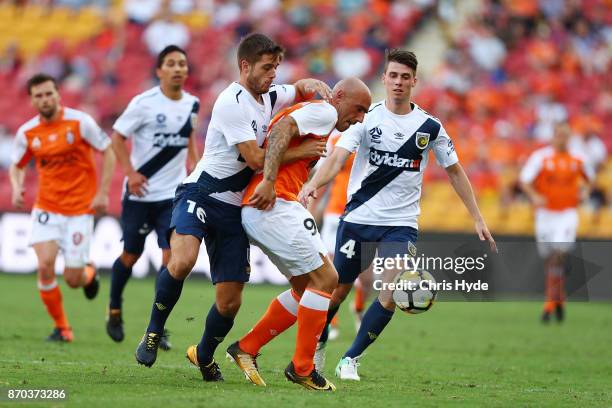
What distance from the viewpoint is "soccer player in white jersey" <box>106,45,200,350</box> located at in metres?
11.1

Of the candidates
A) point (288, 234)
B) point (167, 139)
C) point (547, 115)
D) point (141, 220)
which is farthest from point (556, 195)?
point (288, 234)

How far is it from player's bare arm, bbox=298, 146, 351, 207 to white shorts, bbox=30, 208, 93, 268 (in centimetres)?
418

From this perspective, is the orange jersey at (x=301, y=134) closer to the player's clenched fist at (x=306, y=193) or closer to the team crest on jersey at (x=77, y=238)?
the player's clenched fist at (x=306, y=193)

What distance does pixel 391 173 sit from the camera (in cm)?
922

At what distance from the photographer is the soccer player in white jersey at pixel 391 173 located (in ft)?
29.8

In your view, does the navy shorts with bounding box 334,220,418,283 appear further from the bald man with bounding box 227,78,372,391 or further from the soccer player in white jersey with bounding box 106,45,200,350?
the soccer player in white jersey with bounding box 106,45,200,350

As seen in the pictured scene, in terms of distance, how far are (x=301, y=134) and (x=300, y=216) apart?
0.61 metres

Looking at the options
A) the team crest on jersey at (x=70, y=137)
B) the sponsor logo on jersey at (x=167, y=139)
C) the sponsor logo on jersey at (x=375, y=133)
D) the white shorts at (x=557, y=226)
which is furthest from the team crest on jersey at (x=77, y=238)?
the white shorts at (x=557, y=226)

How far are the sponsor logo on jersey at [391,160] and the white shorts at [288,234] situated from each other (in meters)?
1.70

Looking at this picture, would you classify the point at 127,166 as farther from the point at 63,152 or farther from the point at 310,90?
the point at 310,90

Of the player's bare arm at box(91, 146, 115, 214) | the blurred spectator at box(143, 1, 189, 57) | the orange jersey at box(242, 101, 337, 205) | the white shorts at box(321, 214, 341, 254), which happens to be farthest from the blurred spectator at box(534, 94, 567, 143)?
the orange jersey at box(242, 101, 337, 205)

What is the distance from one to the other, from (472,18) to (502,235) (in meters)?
7.14

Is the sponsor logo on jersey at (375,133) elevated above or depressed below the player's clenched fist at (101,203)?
above

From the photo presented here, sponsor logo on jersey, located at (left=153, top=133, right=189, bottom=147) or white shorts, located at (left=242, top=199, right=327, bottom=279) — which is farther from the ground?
sponsor logo on jersey, located at (left=153, top=133, right=189, bottom=147)
